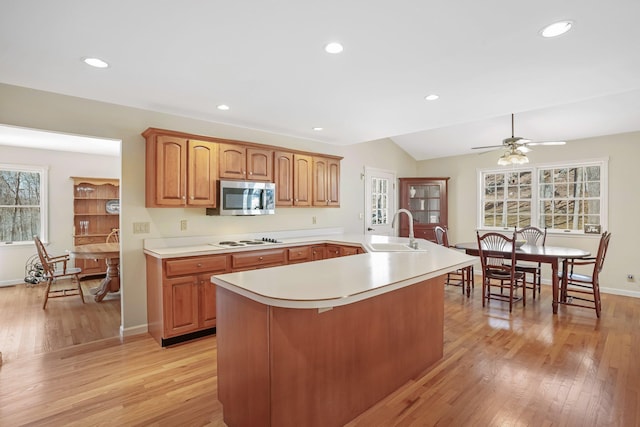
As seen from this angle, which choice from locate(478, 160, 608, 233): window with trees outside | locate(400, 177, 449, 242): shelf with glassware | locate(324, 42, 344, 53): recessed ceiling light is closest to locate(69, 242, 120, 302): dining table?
locate(324, 42, 344, 53): recessed ceiling light

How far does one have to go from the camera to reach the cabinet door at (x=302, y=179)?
173 inches

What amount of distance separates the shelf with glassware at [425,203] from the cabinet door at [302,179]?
9.17 ft

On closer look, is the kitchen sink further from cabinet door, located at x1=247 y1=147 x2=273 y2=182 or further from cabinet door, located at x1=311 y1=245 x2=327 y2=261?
cabinet door, located at x1=247 y1=147 x2=273 y2=182

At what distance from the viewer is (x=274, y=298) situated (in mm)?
1493

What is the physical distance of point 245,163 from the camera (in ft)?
12.6

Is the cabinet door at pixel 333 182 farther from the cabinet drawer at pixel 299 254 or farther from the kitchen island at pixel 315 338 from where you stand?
the kitchen island at pixel 315 338

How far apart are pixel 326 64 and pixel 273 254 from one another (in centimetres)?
222

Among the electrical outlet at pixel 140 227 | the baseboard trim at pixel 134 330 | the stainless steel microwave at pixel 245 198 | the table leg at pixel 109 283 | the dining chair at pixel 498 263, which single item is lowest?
the baseboard trim at pixel 134 330

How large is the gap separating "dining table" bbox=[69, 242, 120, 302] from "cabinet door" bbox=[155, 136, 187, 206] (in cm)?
155

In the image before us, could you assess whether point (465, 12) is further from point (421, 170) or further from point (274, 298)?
point (421, 170)

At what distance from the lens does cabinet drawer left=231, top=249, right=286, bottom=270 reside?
3.44 m

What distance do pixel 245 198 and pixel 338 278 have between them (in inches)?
A: 88.1

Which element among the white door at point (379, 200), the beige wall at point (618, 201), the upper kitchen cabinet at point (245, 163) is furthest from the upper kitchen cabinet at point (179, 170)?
the beige wall at point (618, 201)

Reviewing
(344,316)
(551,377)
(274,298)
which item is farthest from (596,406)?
(274,298)
